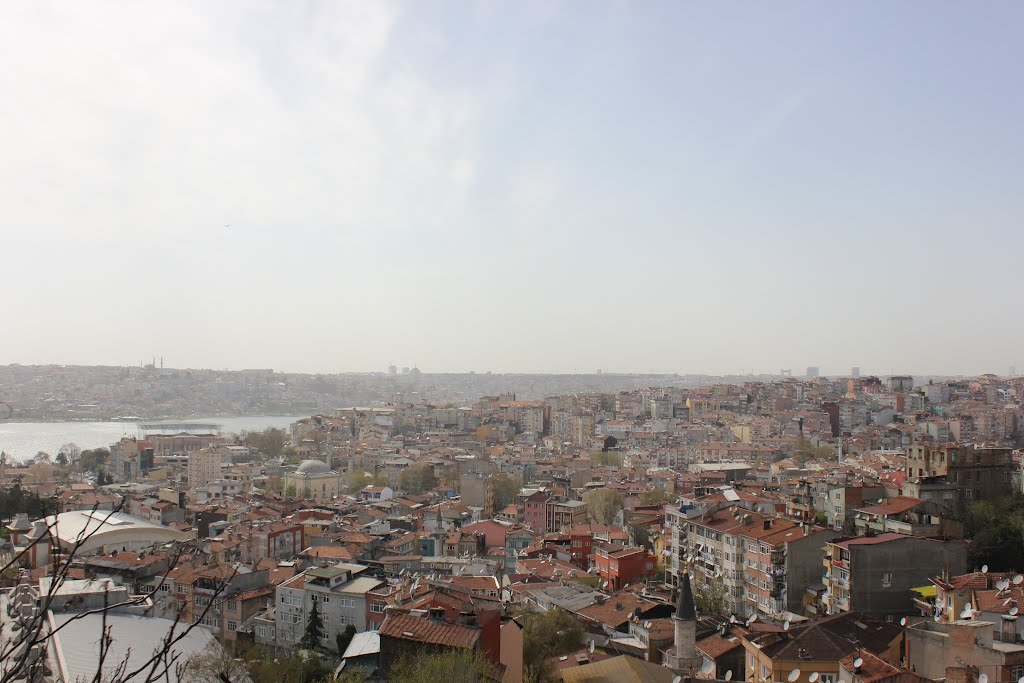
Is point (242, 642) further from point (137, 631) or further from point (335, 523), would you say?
point (335, 523)

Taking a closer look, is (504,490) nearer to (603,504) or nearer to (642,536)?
(603,504)

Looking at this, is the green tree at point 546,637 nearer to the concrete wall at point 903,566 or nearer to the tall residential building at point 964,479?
the concrete wall at point 903,566

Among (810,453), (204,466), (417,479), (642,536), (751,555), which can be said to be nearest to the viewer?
(751,555)

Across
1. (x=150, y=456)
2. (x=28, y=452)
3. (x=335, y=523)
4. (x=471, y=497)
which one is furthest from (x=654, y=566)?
(x=28, y=452)

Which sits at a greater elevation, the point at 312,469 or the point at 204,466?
the point at 312,469

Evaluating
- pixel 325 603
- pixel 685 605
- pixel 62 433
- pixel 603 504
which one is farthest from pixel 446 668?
pixel 62 433

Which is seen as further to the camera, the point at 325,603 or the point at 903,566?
the point at 325,603

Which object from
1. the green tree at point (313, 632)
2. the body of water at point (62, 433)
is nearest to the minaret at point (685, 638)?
the green tree at point (313, 632)
